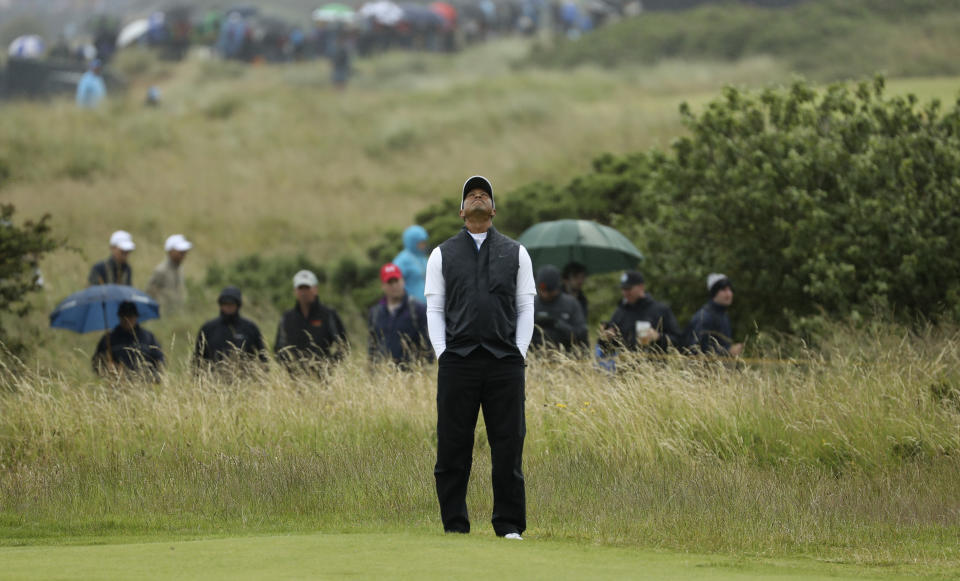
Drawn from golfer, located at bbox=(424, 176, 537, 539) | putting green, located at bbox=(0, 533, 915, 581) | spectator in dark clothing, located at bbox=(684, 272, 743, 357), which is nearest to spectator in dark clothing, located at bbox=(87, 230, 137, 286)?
spectator in dark clothing, located at bbox=(684, 272, 743, 357)

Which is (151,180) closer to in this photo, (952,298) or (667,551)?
(952,298)

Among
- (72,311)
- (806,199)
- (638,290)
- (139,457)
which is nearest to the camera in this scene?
(139,457)

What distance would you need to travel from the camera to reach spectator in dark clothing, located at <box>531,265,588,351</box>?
45.9ft

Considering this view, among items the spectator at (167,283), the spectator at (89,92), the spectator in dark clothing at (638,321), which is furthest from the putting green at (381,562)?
the spectator at (89,92)

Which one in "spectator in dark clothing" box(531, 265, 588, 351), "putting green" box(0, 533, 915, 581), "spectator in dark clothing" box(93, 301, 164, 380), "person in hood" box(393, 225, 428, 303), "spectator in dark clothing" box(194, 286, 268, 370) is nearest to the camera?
"putting green" box(0, 533, 915, 581)

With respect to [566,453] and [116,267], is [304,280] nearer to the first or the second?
[116,267]

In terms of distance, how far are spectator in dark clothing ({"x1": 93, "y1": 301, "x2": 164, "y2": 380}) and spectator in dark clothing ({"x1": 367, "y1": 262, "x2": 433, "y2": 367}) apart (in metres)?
2.31

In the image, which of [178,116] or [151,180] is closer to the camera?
[151,180]

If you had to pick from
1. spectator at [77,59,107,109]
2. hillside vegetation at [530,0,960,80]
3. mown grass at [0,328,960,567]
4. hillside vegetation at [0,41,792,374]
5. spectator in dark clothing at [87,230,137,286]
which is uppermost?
hillside vegetation at [530,0,960,80]

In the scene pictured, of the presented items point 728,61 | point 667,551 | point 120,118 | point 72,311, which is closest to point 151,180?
point 120,118

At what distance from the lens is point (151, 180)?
116 feet

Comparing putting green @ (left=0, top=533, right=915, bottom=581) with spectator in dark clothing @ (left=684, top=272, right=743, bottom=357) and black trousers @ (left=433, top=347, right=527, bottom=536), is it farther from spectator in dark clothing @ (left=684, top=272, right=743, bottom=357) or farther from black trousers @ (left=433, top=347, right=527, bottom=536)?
spectator in dark clothing @ (left=684, top=272, right=743, bottom=357)

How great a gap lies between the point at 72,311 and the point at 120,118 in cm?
2891

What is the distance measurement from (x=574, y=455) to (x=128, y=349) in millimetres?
5150
